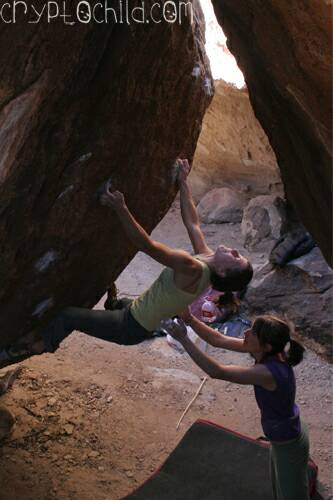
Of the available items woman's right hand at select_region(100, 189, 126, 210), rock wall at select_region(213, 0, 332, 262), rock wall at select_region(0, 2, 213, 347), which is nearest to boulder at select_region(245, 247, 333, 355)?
rock wall at select_region(213, 0, 332, 262)

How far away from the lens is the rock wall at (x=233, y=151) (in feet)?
29.0

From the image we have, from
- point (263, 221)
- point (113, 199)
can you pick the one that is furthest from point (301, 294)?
point (113, 199)

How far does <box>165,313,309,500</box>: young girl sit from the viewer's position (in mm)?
3451

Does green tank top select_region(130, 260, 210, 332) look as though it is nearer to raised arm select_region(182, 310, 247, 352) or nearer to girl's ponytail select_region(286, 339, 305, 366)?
raised arm select_region(182, 310, 247, 352)

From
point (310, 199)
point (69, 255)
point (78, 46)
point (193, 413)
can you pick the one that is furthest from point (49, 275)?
point (193, 413)

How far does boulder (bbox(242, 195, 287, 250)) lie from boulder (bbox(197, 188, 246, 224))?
51 centimetres

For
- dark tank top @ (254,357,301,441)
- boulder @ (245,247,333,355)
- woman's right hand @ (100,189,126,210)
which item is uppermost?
woman's right hand @ (100,189,126,210)

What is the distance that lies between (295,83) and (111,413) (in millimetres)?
3333

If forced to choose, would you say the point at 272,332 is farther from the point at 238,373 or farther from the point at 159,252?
the point at 159,252

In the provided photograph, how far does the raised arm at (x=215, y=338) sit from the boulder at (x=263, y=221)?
187 inches

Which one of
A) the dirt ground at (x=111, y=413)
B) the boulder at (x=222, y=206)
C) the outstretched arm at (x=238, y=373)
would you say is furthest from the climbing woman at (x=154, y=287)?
the boulder at (x=222, y=206)

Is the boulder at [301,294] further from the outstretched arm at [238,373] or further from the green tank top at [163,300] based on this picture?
the outstretched arm at [238,373]

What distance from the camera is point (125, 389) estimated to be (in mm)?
5945

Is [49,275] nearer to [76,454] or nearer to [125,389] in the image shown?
[76,454]
